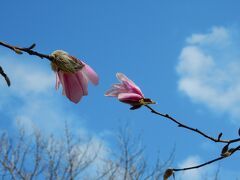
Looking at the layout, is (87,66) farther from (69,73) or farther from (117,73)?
(117,73)

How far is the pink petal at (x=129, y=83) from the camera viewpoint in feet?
2.93

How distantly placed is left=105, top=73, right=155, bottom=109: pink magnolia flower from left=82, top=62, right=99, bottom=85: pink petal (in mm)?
123

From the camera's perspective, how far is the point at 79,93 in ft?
2.49

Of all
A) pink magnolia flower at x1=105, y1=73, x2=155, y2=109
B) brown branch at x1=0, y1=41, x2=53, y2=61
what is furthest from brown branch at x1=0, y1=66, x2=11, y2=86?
pink magnolia flower at x1=105, y1=73, x2=155, y2=109

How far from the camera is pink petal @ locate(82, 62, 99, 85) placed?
718 mm

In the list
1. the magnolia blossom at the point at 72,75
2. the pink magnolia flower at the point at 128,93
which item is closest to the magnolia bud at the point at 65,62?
the magnolia blossom at the point at 72,75

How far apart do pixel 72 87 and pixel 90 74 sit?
39 millimetres

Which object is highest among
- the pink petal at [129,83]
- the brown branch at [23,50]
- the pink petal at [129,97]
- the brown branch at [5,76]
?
the pink petal at [129,83]

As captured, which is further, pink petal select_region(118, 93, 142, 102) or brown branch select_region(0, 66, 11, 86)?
pink petal select_region(118, 93, 142, 102)

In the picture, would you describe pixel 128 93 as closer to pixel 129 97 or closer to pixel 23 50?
pixel 129 97

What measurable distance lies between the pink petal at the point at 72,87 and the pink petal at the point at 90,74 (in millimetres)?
17

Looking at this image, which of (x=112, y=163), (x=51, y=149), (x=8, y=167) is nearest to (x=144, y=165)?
(x=112, y=163)

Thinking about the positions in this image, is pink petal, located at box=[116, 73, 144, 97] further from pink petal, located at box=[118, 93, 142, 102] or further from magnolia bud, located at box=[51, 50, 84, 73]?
magnolia bud, located at box=[51, 50, 84, 73]

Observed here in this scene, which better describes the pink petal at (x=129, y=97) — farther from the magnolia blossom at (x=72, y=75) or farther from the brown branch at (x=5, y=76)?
the brown branch at (x=5, y=76)
